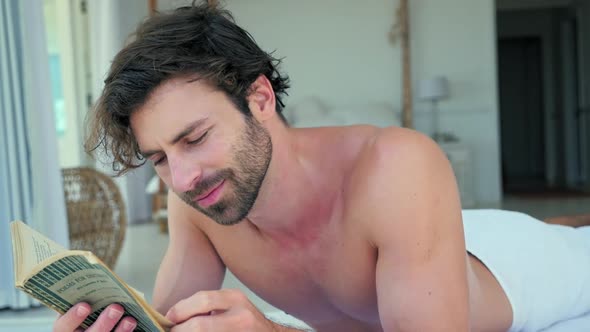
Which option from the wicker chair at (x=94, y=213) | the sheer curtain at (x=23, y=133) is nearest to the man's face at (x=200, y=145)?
the sheer curtain at (x=23, y=133)

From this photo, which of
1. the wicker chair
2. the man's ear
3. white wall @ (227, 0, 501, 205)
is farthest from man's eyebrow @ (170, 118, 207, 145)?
white wall @ (227, 0, 501, 205)

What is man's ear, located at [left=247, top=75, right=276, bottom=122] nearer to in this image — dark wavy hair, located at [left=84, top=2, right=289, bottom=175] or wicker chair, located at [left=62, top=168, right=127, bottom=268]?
dark wavy hair, located at [left=84, top=2, right=289, bottom=175]

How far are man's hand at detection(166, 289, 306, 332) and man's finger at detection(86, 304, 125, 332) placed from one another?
77 mm

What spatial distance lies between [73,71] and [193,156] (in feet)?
18.5

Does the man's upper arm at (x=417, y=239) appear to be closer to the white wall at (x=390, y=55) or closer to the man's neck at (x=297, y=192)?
the man's neck at (x=297, y=192)

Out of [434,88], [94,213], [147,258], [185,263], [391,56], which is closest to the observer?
[185,263]

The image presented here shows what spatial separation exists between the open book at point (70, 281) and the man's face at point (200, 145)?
220 millimetres

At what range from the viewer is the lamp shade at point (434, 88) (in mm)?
6469

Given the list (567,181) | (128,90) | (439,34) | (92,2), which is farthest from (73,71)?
(567,181)

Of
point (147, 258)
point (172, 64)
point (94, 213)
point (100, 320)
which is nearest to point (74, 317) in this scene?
point (100, 320)

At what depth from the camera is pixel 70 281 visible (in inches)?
32.4

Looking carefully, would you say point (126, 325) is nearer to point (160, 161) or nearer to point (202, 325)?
point (202, 325)

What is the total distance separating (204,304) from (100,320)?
143 millimetres

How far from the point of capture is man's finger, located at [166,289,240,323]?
889mm
